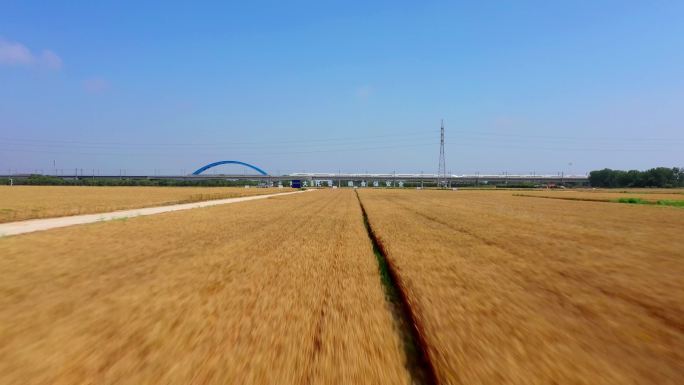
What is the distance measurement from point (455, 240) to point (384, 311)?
755cm

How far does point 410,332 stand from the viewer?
4.60 meters

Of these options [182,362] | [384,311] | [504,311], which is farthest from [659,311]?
[182,362]

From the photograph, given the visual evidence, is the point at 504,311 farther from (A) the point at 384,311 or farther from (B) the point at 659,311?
(B) the point at 659,311

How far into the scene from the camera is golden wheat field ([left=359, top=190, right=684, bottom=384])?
3.45 m

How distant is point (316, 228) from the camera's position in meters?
16.1

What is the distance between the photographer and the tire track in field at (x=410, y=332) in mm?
3438

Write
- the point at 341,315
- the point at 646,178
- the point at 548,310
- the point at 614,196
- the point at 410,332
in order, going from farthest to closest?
the point at 646,178 < the point at 614,196 < the point at 548,310 < the point at 341,315 < the point at 410,332

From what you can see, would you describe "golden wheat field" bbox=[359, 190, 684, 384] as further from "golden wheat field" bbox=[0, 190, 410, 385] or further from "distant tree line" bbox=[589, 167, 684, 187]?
"distant tree line" bbox=[589, 167, 684, 187]

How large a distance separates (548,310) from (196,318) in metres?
4.07

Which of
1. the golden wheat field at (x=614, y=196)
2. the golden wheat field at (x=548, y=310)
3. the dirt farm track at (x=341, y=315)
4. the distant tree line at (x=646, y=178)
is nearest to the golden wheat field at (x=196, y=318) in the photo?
the dirt farm track at (x=341, y=315)

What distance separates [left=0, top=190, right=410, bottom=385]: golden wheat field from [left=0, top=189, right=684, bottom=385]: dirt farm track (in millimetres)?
22

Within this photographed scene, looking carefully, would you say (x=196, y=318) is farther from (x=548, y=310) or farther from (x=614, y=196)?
(x=614, y=196)

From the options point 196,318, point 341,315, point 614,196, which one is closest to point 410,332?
point 341,315

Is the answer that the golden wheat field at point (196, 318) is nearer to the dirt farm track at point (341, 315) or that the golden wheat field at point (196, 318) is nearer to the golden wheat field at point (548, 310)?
the dirt farm track at point (341, 315)
